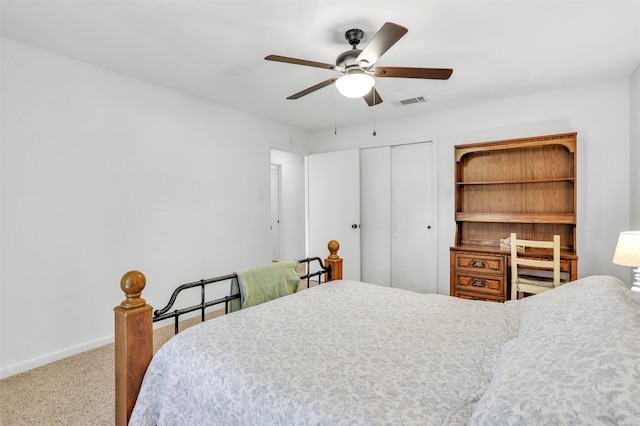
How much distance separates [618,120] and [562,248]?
1.30m

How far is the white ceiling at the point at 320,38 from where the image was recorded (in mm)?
1960

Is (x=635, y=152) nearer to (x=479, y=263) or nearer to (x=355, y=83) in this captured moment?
(x=479, y=263)

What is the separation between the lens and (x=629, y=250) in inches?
86.7

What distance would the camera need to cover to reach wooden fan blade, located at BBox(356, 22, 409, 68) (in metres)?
1.61

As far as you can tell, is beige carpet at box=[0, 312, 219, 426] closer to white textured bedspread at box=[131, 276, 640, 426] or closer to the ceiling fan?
white textured bedspread at box=[131, 276, 640, 426]

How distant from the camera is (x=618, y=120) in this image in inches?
122

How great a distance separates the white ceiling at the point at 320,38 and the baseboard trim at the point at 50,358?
230 cm

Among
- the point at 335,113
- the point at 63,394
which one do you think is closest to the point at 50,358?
the point at 63,394

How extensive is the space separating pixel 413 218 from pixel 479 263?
108 centimetres

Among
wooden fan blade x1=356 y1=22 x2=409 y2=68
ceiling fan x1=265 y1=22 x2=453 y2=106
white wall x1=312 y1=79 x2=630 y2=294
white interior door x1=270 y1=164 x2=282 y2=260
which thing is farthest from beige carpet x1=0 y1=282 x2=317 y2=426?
white wall x1=312 y1=79 x2=630 y2=294

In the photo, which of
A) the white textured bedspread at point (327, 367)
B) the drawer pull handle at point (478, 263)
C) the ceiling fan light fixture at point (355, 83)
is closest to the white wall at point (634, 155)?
the drawer pull handle at point (478, 263)

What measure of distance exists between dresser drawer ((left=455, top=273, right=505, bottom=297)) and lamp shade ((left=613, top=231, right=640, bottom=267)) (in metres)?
1.11

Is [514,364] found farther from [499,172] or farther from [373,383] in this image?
[499,172]

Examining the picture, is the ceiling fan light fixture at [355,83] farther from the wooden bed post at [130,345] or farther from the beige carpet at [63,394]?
the beige carpet at [63,394]
